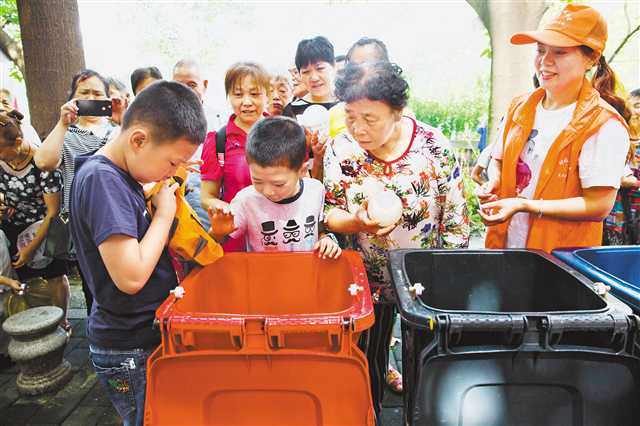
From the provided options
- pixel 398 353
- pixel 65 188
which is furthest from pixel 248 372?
pixel 65 188

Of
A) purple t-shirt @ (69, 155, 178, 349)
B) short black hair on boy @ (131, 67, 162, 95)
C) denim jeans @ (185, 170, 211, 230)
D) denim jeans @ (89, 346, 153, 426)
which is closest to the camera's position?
purple t-shirt @ (69, 155, 178, 349)

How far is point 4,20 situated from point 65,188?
8.35 meters

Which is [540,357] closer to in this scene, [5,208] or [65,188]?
[65,188]

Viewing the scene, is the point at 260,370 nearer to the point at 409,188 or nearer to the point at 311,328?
the point at 311,328

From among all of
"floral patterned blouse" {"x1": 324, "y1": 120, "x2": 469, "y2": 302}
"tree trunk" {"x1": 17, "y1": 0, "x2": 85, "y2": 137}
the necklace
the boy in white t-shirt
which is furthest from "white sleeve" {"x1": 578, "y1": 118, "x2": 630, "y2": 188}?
"tree trunk" {"x1": 17, "y1": 0, "x2": 85, "y2": 137}

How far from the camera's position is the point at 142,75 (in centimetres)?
334

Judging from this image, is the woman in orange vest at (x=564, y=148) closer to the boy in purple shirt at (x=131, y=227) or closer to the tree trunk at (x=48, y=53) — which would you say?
the boy in purple shirt at (x=131, y=227)

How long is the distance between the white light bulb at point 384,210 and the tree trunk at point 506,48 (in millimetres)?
4608

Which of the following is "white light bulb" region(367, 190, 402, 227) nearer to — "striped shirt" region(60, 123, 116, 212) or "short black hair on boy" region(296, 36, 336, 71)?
"short black hair on boy" region(296, 36, 336, 71)

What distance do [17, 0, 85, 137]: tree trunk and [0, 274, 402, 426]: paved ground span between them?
8.18ft

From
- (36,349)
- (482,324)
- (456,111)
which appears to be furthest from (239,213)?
(456,111)

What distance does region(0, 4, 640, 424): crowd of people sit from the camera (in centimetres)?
131

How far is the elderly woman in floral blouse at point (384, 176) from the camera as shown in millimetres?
1625

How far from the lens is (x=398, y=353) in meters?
2.88
